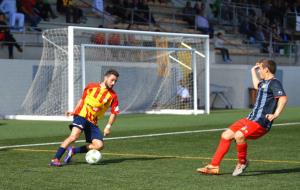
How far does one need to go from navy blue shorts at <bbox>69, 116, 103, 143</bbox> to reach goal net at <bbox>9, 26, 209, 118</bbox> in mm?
11206

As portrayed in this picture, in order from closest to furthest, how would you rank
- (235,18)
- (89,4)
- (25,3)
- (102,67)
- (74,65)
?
1. (74,65)
2. (102,67)
3. (25,3)
4. (89,4)
5. (235,18)

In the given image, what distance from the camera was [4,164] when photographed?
11.7 metres

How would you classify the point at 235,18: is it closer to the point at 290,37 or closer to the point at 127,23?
the point at 290,37

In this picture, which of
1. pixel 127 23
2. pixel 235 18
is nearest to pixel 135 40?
pixel 127 23

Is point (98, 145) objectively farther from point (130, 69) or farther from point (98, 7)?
point (98, 7)

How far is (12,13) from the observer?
28.3 meters

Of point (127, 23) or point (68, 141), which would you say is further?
point (127, 23)

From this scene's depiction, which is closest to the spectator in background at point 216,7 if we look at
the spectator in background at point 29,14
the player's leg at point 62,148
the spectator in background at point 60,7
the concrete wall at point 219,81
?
the concrete wall at point 219,81

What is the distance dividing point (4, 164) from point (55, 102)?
41.8 ft

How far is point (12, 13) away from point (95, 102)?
17295 mm

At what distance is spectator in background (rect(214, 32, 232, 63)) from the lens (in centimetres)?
3619

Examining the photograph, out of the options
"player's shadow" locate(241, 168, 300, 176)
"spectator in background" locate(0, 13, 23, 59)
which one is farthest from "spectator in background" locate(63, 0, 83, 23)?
"player's shadow" locate(241, 168, 300, 176)

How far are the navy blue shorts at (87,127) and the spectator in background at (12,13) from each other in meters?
17.0

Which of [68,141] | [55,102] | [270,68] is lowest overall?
[55,102]
